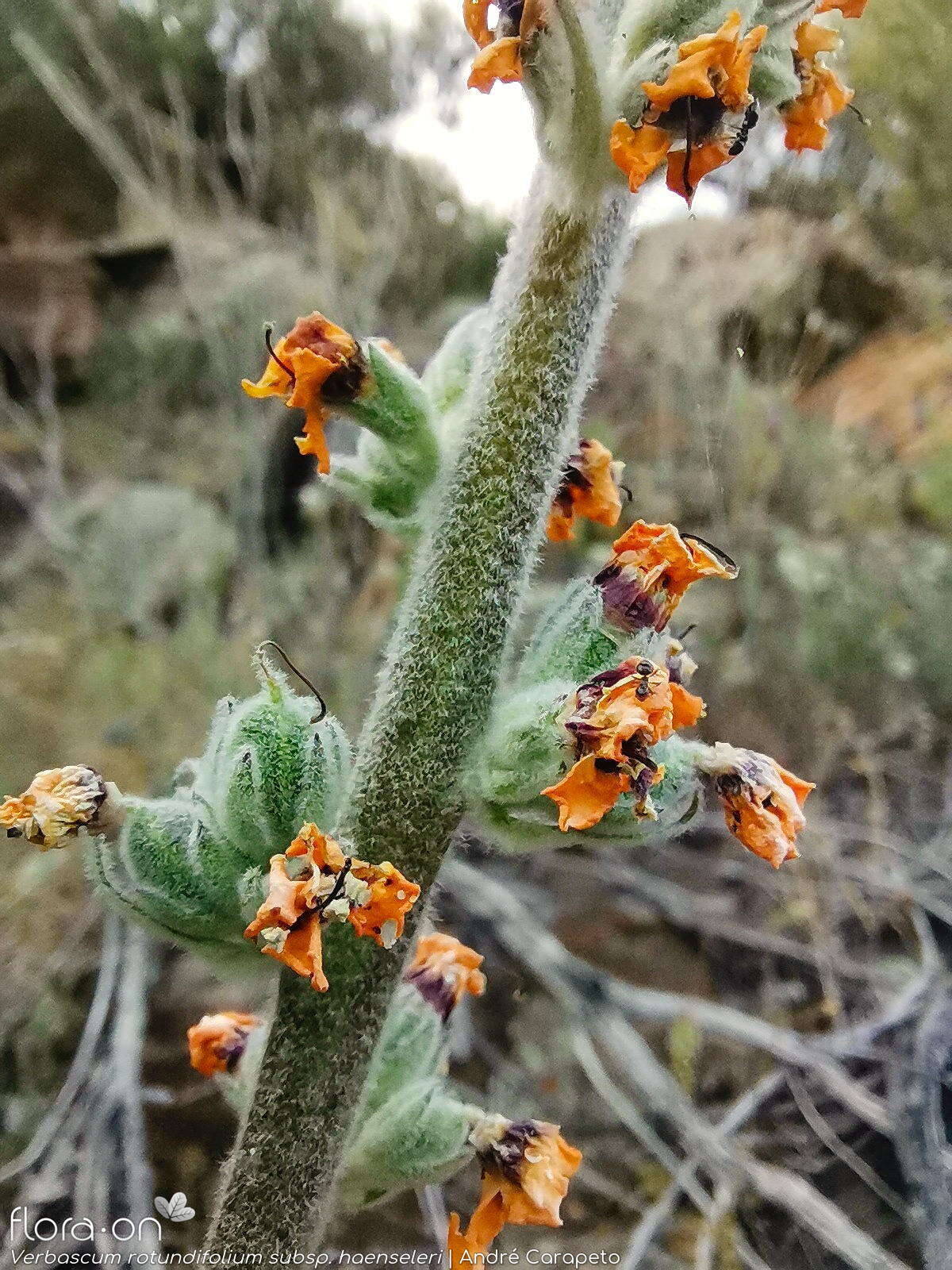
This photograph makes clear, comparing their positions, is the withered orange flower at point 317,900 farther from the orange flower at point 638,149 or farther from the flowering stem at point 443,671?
the orange flower at point 638,149

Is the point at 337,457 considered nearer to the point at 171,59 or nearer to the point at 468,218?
the point at 171,59

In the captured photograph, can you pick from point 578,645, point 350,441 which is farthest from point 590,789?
point 350,441

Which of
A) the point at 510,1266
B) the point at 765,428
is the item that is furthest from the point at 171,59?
the point at 510,1266

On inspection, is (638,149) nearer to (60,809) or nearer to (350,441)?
(60,809)

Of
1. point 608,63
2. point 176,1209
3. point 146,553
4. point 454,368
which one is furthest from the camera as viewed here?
point 146,553

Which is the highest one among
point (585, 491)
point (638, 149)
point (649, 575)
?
point (638, 149)
